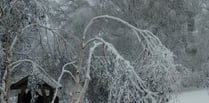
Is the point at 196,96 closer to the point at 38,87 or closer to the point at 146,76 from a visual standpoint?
the point at 146,76

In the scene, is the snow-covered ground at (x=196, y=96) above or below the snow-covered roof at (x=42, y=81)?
below

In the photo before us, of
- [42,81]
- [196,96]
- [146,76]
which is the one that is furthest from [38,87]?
[196,96]

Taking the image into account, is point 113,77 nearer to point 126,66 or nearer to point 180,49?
point 126,66

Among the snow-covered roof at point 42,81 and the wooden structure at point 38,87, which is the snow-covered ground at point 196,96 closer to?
the wooden structure at point 38,87

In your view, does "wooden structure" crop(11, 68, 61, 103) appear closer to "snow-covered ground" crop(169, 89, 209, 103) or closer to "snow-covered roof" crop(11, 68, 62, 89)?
"snow-covered roof" crop(11, 68, 62, 89)

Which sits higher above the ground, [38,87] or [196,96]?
[38,87]

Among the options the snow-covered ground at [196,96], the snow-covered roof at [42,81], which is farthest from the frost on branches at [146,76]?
the snow-covered ground at [196,96]

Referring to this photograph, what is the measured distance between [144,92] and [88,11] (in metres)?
8.31

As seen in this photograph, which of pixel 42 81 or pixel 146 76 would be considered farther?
pixel 42 81

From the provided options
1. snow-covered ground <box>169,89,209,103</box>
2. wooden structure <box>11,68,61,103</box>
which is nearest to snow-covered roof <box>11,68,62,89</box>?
wooden structure <box>11,68,61,103</box>

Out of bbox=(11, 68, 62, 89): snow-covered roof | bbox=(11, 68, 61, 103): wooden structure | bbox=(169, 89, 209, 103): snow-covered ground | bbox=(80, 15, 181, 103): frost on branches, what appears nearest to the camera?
bbox=(80, 15, 181, 103): frost on branches

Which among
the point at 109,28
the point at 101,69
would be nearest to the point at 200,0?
the point at 109,28

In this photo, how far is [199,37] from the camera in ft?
37.0

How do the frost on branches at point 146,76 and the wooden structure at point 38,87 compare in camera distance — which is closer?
the frost on branches at point 146,76
